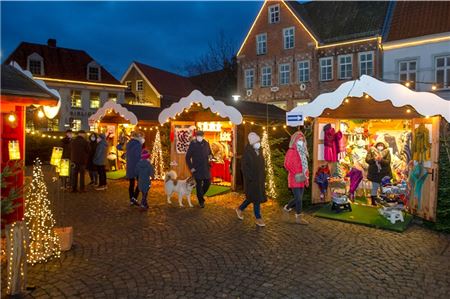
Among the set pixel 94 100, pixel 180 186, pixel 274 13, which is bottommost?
pixel 180 186

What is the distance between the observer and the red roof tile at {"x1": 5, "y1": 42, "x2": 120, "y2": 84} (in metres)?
31.1

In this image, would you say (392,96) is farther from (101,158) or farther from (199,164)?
(101,158)

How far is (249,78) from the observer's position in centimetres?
2791

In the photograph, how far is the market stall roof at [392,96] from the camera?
687 cm

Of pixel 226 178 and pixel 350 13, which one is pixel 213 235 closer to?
pixel 226 178

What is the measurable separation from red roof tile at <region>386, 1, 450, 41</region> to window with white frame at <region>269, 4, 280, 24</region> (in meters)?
7.64

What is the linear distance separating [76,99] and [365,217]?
97.7 feet

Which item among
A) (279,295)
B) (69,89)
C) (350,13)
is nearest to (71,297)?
(279,295)

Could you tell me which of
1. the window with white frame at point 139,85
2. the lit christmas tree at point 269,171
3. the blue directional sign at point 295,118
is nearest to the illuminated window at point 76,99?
the window with white frame at point 139,85

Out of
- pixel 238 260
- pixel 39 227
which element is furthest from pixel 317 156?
pixel 39 227

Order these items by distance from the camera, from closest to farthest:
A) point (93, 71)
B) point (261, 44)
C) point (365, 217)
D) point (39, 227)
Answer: point (39, 227) < point (365, 217) < point (261, 44) < point (93, 71)

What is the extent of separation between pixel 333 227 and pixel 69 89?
30.0 meters

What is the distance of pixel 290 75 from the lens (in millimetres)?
25562

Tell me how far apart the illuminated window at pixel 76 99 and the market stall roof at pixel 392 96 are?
2840cm
